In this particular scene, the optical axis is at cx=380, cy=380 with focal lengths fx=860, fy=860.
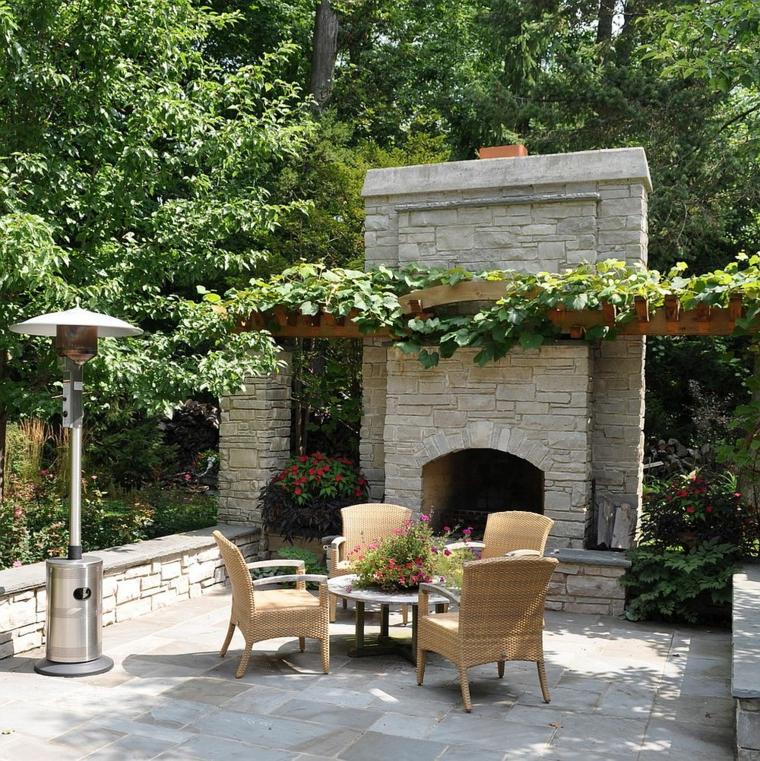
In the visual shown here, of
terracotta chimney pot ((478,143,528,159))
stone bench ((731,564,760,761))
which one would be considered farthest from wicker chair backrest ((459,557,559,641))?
terracotta chimney pot ((478,143,528,159))

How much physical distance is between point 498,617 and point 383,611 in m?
1.43

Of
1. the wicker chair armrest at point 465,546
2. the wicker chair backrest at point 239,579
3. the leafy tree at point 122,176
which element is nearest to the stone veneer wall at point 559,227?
the wicker chair armrest at point 465,546

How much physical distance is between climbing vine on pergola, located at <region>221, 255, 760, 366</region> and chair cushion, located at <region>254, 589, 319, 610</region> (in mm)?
2803

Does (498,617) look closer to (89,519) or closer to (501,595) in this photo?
(501,595)

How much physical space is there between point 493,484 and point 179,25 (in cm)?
574

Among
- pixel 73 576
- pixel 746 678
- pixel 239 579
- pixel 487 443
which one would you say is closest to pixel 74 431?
pixel 73 576

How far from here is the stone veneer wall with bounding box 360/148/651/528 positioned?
26.8ft

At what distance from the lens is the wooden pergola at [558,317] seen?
7.22 metres

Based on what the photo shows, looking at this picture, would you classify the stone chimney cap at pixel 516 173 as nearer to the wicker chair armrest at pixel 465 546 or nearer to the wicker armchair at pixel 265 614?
the wicker chair armrest at pixel 465 546

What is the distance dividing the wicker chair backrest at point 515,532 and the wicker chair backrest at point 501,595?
1.64 meters

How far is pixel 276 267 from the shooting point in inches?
402

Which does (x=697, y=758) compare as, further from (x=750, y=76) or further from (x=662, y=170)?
(x=662, y=170)

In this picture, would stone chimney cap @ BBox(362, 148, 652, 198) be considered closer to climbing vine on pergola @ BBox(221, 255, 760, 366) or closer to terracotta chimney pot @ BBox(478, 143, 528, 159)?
terracotta chimney pot @ BBox(478, 143, 528, 159)

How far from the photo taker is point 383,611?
640cm
